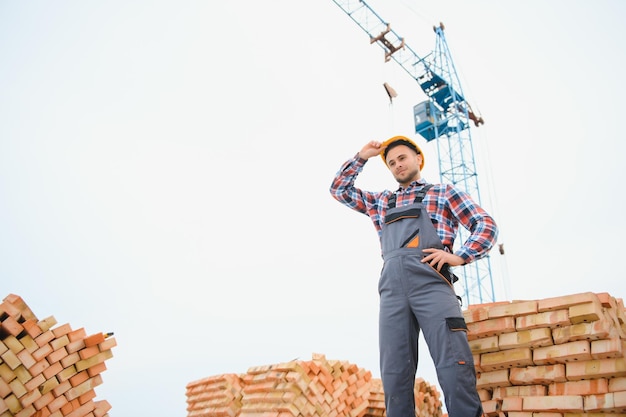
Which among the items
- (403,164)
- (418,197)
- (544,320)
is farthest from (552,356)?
(403,164)

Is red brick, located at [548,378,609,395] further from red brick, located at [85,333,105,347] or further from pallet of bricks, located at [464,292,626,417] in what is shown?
red brick, located at [85,333,105,347]

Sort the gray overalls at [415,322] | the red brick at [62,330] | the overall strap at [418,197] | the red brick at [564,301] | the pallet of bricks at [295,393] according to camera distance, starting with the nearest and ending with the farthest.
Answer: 1. the gray overalls at [415,322]
2. the red brick at [564,301]
3. the overall strap at [418,197]
4. the red brick at [62,330]
5. the pallet of bricks at [295,393]

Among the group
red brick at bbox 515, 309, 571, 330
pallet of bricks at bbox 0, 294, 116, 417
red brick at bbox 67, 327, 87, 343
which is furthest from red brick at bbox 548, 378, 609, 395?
red brick at bbox 67, 327, 87, 343

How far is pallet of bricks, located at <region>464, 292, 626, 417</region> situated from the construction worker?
1.35 ft

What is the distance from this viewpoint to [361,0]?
24.3m

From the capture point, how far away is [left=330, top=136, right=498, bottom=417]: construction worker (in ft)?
8.16

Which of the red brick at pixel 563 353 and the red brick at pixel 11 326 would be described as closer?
the red brick at pixel 563 353

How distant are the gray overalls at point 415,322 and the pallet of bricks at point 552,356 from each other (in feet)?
1.39

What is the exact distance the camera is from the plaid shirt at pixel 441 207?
2811mm

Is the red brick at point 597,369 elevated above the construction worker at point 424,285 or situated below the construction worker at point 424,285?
below

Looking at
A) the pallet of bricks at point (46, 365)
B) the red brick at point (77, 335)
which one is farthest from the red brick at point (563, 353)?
the red brick at point (77, 335)

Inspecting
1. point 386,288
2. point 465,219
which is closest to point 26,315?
point 386,288

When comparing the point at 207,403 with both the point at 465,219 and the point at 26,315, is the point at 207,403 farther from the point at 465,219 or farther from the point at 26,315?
the point at 465,219

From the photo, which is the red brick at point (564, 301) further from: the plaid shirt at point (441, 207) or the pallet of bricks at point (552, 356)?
the plaid shirt at point (441, 207)
